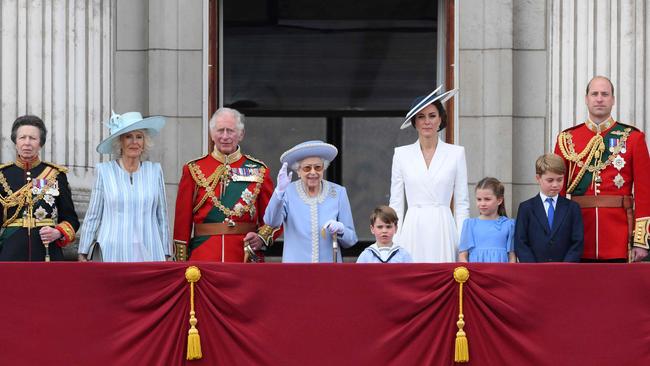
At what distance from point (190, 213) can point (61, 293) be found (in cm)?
139

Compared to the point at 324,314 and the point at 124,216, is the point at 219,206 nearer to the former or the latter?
the point at 124,216

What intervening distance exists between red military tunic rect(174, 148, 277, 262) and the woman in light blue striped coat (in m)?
0.23

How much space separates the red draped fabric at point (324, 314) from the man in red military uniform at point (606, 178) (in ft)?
3.52

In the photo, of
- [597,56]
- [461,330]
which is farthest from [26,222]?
[597,56]

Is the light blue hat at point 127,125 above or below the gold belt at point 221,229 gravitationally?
above

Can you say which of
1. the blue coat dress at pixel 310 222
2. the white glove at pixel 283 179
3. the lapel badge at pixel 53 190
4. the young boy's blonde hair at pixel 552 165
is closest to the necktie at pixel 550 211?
the young boy's blonde hair at pixel 552 165

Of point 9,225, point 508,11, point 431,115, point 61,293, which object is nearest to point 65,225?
point 9,225

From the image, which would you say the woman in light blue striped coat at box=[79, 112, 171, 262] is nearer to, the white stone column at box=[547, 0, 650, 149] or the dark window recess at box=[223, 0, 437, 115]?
the white stone column at box=[547, 0, 650, 149]

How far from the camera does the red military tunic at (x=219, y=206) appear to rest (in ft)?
33.7

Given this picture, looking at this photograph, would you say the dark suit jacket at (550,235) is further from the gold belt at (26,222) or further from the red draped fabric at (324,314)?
the gold belt at (26,222)

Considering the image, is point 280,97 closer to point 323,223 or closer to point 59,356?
point 323,223

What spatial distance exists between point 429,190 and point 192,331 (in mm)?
2100

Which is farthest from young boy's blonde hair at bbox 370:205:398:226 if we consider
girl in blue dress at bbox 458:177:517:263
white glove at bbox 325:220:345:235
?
girl in blue dress at bbox 458:177:517:263

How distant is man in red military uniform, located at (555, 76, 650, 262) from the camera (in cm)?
1019
